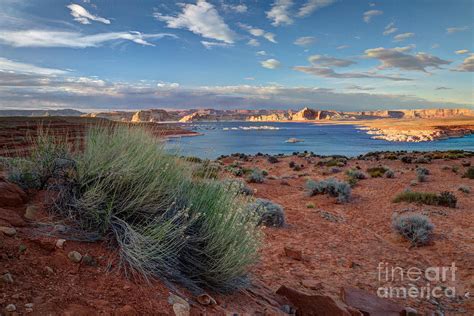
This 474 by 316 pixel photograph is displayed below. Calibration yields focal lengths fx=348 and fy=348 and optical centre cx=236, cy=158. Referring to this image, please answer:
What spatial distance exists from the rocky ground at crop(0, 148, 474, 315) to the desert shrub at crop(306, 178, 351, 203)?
0.58 meters

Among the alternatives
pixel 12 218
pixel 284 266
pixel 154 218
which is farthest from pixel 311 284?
pixel 12 218

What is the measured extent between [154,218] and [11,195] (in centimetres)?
165

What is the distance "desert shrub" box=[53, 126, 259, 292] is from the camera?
3.57m

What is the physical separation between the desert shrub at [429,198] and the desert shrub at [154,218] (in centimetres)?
994

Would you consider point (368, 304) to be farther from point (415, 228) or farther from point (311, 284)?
point (415, 228)

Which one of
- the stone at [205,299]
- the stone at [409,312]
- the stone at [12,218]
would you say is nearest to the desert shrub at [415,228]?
the stone at [409,312]

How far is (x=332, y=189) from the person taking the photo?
44.8 ft

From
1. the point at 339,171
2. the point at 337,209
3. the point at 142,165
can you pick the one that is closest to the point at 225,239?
the point at 142,165

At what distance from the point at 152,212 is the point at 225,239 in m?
0.90

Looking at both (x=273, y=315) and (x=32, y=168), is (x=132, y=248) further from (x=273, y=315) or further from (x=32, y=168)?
(x=32, y=168)

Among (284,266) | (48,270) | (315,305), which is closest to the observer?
(48,270)

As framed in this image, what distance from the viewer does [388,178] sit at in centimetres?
1834

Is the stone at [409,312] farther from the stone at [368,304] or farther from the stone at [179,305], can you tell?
the stone at [179,305]

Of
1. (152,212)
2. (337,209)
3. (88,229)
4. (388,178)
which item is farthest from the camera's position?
(388,178)
